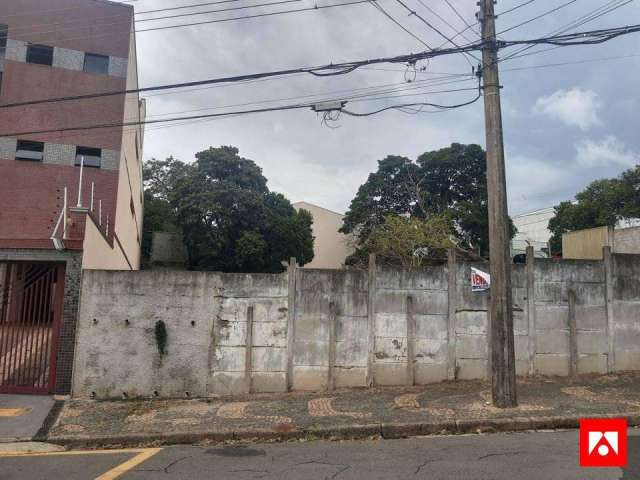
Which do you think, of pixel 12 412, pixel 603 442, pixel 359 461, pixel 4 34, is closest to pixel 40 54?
pixel 4 34

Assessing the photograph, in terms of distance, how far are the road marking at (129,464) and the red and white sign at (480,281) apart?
20.6ft

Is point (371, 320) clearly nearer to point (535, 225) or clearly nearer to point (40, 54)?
point (40, 54)

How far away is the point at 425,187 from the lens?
119ft

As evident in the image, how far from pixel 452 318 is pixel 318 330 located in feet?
8.43

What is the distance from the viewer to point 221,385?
952cm

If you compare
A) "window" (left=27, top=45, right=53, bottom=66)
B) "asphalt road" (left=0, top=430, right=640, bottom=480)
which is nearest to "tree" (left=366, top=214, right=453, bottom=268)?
"asphalt road" (left=0, top=430, right=640, bottom=480)

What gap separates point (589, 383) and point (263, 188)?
98.9 ft

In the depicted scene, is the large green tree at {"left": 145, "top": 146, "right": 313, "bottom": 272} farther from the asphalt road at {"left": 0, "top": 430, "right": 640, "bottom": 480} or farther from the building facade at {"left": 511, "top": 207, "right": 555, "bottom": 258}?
the asphalt road at {"left": 0, "top": 430, "right": 640, "bottom": 480}

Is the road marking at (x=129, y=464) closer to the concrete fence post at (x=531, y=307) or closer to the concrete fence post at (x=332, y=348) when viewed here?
the concrete fence post at (x=332, y=348)

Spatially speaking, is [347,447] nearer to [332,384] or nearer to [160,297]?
[332,384]

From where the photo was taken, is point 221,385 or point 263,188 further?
point 263,188

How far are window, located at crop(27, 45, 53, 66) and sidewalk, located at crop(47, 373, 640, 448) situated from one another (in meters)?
15.5

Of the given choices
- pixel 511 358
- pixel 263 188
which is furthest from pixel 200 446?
pixel 263 188

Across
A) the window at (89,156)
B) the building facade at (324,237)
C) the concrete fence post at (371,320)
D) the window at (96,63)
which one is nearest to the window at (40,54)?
the window at (96,63)
